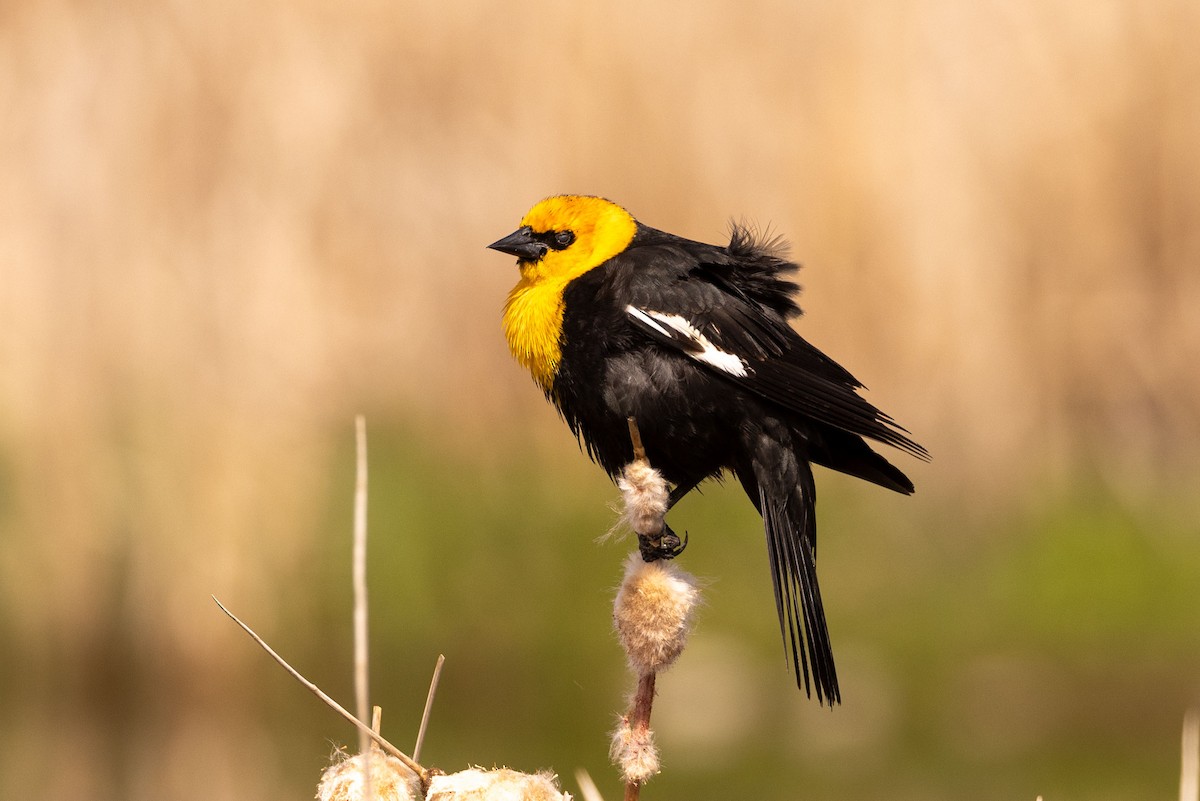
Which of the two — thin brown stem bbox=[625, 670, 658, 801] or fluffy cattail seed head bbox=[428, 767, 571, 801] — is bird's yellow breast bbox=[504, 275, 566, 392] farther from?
fluffy cattail seed head bbox=[428, 767, 571, 801]

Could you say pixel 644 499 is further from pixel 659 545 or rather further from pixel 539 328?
pixel 539 328

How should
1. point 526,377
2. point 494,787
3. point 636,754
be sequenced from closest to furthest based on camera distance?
point 494,787
point 636,754
point 526,377

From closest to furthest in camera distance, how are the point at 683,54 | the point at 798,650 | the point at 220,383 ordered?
the point at 798,650, the point at 220,383, the point at 683,54

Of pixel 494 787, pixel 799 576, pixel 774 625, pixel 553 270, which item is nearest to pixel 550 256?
pixel 553 270

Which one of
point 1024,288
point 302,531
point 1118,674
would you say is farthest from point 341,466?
point 1118,674

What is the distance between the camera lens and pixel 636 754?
1.89 meters

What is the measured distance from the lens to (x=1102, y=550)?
7047 millimetres

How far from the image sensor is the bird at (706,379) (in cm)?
297

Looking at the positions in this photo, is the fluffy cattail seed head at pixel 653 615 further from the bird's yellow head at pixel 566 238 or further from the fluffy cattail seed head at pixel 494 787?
the bird's yellow head at pixel 566 238

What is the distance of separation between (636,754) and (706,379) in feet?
3.97

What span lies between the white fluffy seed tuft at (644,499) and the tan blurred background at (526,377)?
12.1ft

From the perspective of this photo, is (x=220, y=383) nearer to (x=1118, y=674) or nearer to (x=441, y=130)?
(x=441, y=130)

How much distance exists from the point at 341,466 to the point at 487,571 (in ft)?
2.51

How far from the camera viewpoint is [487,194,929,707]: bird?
2975mm
